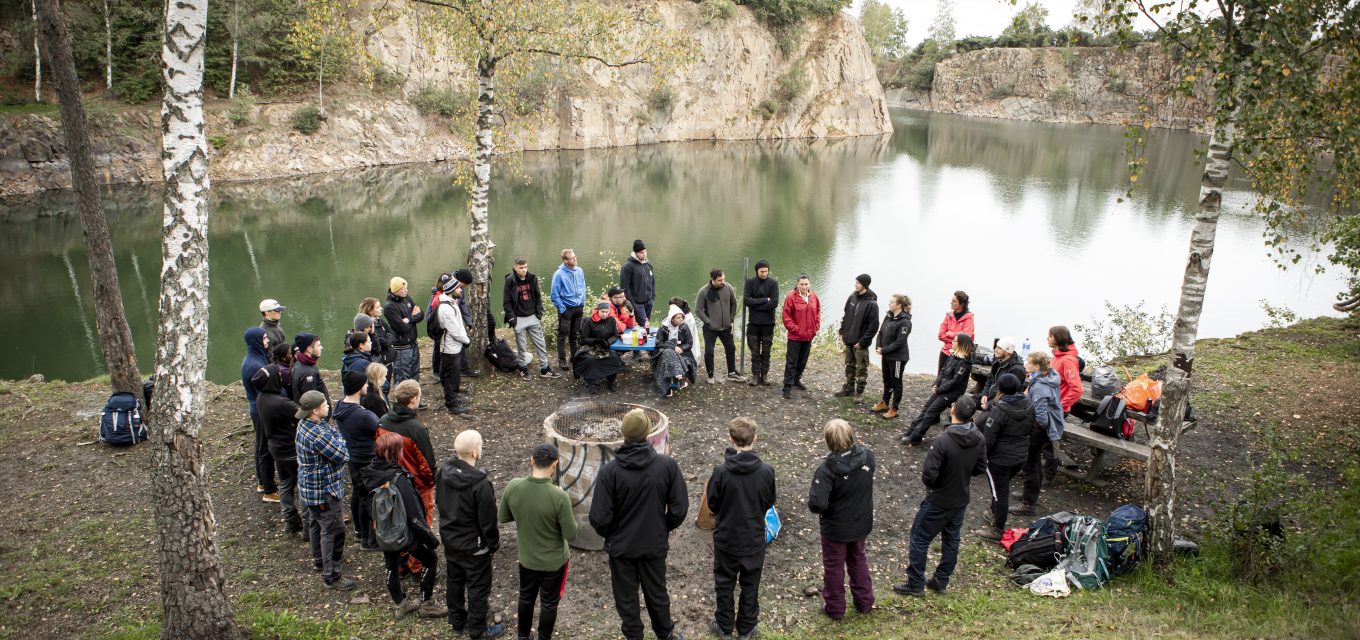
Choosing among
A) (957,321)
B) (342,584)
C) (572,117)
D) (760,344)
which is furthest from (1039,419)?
(572,117)

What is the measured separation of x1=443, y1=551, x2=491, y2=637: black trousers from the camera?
520 cm

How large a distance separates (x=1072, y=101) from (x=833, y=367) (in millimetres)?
91086

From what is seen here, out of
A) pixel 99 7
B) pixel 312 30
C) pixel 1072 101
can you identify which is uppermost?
pixel 1072 101

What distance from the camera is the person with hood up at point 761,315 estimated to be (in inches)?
395

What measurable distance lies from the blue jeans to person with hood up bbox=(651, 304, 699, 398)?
4614 mm

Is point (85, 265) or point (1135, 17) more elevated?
point (1135, 17)

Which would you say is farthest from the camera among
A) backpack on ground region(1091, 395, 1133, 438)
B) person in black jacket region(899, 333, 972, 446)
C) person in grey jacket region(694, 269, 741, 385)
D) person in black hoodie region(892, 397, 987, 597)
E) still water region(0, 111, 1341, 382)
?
still water region(0, 111, 1341, 382)

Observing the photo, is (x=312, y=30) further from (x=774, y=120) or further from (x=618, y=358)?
(x=774, y=120)

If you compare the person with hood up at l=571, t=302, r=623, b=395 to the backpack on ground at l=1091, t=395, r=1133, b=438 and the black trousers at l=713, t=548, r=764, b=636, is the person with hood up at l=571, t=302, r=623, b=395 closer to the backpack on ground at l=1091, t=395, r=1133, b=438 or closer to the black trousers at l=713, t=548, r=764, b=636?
the black trousers at l=713, t=548, r=764, b=636

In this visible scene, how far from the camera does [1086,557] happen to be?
6027 millimetres

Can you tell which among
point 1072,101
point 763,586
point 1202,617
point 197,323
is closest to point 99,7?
point 197,323

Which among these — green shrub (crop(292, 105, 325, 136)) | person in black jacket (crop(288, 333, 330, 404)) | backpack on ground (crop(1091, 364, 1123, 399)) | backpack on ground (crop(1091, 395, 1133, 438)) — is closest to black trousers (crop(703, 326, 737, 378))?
backpack on ground (crop(1091, 364, 1123, 399))

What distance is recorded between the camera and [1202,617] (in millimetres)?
5254

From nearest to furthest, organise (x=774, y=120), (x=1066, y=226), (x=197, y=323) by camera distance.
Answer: (x=197, y=323) < (x=1066, y=226) < (x=774, y=120)
